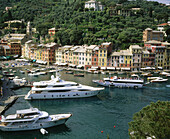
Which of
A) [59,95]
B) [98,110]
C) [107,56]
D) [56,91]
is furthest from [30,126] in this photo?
[107,56]

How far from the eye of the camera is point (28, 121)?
3212 cm

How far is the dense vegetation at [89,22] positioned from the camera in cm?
9956

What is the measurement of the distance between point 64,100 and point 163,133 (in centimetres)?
2774

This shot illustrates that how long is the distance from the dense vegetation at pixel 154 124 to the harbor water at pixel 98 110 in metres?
9.49

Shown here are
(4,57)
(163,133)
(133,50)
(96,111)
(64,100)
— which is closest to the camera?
(163,133)

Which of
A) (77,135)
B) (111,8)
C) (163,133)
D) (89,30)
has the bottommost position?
(77,135)

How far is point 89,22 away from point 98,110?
81856 mm

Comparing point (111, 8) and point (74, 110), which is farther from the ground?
point (111, 8)

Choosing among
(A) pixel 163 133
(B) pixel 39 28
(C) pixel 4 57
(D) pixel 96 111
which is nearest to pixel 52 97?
(D) pixel 96 111

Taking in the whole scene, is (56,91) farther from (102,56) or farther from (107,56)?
(107,56)

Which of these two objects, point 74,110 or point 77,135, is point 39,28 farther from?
point 77,135

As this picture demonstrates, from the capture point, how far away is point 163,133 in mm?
20344

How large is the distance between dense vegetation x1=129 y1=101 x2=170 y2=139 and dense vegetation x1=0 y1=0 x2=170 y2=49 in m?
72.5

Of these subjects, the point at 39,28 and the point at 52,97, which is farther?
the point at 39,28
